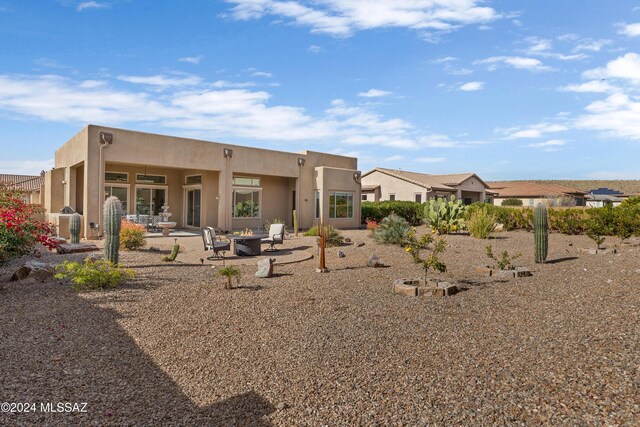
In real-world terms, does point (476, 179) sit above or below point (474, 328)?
above

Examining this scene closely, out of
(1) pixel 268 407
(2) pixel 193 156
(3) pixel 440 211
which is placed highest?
(2) pixel 193 156

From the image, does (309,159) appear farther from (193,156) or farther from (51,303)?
(51,303)

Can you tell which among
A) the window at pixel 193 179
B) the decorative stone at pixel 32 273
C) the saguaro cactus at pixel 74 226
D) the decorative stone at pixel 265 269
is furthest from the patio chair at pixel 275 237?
the window at pixel 193 179

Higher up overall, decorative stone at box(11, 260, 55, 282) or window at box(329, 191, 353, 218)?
window at box(329, 191, 353, 218)

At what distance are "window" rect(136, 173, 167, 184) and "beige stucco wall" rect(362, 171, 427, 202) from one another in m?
21.9

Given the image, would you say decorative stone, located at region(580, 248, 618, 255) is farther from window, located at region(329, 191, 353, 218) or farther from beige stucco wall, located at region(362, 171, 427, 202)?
beige stucco wall, located at region(362, 171, 427, 202)

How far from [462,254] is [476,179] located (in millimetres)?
30798

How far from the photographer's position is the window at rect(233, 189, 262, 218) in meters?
22.8

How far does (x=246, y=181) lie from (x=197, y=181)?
2638mm

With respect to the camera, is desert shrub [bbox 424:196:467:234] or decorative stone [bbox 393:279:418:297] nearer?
decorative stone [bbox 393:279:418:297]

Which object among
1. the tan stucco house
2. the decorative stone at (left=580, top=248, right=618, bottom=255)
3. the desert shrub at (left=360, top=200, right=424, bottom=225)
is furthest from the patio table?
the desert shrub at (left=360, top=200, right=424, bottom=225)

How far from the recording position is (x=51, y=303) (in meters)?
7.01

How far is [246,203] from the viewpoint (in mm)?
23328

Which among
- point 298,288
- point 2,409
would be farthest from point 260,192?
point 2,409
